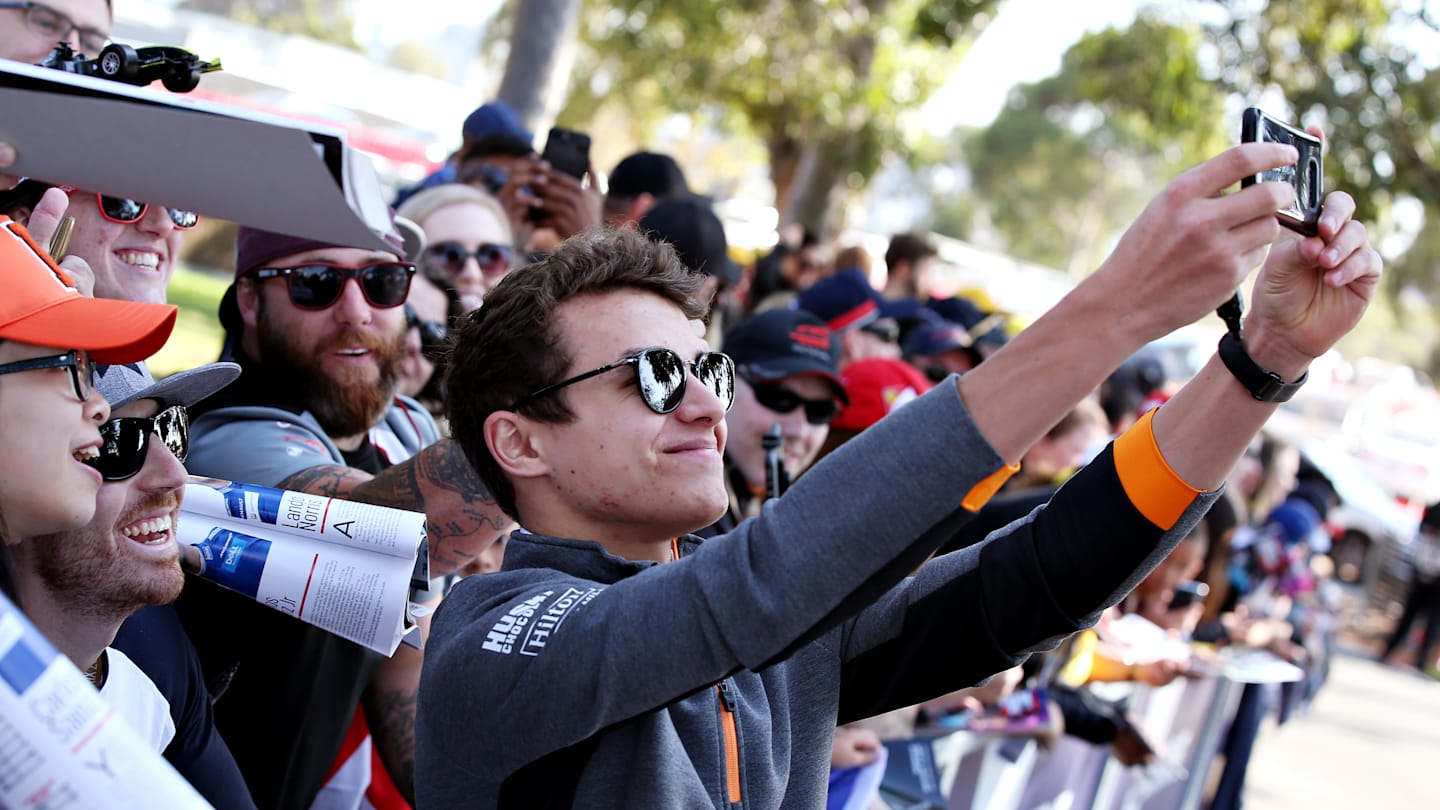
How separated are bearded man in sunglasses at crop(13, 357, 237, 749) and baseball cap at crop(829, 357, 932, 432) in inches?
115

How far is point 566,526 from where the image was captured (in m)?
2.09

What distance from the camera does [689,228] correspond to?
519cm

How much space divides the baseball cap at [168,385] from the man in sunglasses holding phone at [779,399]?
1.95 m

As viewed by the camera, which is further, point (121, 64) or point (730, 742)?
point (121, 64)

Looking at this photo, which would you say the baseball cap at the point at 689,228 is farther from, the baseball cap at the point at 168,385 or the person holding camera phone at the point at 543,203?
the baseball cap at the point at 168,385

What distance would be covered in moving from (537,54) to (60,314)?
5.49 m

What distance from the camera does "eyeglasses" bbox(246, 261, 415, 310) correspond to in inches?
124

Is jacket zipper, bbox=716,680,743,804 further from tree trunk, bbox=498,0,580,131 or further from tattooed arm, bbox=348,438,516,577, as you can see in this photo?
tree trunk, bbox=498,0,580,131

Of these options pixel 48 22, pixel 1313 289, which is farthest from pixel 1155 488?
pixel 48 22

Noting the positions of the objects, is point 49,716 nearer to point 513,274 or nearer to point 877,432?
point 877,432

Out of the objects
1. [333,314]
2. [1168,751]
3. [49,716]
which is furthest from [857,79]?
[49,716]

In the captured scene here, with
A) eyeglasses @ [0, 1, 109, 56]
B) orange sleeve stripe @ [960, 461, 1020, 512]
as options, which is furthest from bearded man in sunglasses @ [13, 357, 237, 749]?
eyeglasses @ [0, 1, 109, 56]

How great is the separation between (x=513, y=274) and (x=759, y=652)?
0.91 m

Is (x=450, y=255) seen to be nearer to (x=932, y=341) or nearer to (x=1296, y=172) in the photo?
(x=1296, y=172)
